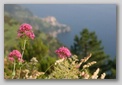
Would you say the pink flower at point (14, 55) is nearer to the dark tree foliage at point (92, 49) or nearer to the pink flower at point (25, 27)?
the pink flower at point (25, 27)

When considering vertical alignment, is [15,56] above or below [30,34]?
below

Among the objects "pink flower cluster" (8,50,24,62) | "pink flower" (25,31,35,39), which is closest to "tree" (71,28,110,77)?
"pink flower" (25,31,35,39)

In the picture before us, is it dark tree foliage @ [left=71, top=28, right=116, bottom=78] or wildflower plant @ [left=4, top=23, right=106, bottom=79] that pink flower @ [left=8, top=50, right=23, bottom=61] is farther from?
dark tree foliage @ [left=71, top=28, right=116, bottom=78]

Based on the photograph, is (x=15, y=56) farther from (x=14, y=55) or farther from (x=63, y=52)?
(x=63, y=52)

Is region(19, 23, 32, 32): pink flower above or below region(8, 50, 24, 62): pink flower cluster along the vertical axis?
above

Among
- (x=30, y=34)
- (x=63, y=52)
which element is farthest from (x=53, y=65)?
(x=30, y=34)

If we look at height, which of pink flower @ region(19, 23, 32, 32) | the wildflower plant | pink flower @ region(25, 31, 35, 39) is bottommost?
the wildflower plant
